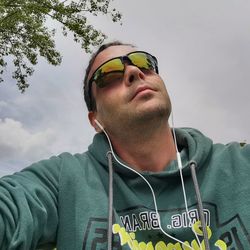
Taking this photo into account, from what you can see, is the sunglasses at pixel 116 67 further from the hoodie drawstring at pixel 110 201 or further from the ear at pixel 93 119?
the hoodie drawstring at pixel 110 201

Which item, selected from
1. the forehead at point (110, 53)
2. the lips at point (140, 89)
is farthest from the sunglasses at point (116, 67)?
the lips at point (140, 89)

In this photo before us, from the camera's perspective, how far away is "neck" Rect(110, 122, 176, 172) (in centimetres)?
238

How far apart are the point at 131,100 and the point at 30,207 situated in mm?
976

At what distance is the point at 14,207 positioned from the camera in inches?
67.9

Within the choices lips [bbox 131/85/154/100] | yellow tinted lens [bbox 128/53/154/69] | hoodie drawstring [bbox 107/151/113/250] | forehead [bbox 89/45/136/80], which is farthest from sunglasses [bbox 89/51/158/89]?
hoodie drawstring [bbox 107/151/113/250]

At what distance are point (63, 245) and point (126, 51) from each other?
150 cm

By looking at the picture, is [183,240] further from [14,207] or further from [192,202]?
Answer: [14,207]

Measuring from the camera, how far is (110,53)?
2803 mm

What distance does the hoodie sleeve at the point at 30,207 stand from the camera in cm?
169

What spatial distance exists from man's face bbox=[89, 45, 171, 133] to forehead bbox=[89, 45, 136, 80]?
0.05ft

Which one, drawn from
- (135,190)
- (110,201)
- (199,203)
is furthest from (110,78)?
(199,203)

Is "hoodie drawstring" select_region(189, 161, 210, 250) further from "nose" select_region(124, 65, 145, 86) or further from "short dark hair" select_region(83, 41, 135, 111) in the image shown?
"short dark hair" select_region(83, 41, 135, 111)

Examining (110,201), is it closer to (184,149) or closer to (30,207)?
(30,207)

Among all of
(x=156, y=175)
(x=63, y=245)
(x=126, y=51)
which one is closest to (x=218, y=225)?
(x=156, y=175)
